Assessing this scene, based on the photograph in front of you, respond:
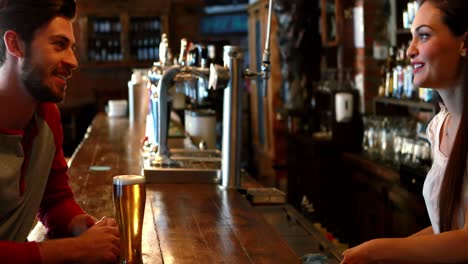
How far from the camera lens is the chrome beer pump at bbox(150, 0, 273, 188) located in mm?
2707

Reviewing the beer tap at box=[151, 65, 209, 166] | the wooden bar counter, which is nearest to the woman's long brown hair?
the wooden bar counter

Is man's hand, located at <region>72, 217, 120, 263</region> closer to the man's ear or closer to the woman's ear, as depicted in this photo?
the man's ear

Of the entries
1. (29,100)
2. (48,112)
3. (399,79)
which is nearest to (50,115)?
(48,112)

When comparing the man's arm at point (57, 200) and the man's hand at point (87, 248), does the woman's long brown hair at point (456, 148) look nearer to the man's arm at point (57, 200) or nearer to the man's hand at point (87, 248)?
the man's hand at point (87, 248)

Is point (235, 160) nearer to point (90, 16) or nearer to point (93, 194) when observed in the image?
point (93, 194)

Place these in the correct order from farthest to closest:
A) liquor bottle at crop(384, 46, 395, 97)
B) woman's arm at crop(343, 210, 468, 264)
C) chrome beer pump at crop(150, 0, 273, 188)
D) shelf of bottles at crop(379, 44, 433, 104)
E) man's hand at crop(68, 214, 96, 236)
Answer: liquor bottle at crop(384, 46, 395, 97)
shelf of bottles at crop(379, 44, 433, 104)
chrome beer pump at crop(150, 0, 273, 188)
man's hand at crop(68, 214, 96, 236)
woman's arm at crop(343, 210, 468, 264)

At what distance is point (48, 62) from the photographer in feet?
5.58

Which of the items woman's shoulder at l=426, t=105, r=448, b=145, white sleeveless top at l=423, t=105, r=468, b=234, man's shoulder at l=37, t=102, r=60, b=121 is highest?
man's shoulder at l=37, t=102, r=60, b=121

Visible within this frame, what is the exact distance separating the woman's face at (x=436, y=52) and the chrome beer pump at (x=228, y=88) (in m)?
0.96

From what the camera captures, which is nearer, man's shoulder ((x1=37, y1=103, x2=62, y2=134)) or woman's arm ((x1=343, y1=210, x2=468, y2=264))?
woman's arm ((x1=343, y1=210, x2=468, y2=264))

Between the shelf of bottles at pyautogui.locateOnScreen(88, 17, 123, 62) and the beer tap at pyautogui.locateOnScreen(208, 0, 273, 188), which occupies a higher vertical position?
the shelf of bottles at pyautogui.locateOnScreen(88, 17, 123, 62)

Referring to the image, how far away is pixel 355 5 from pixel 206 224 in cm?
448

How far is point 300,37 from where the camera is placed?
7.59m

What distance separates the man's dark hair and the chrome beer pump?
104 centimetres
